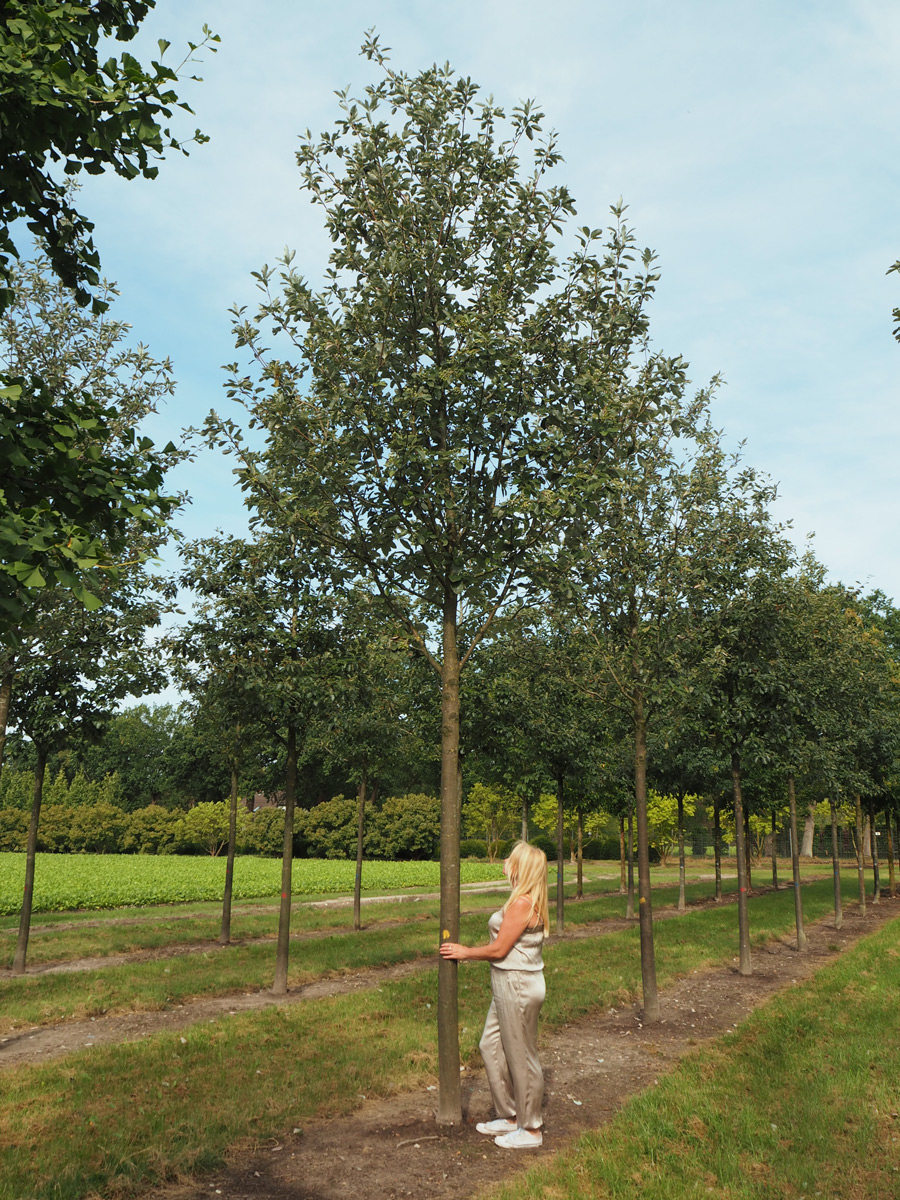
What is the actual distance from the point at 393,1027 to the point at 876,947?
42.7ft

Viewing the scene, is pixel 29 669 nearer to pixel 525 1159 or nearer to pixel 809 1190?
pixel 525 1159

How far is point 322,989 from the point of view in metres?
12.4

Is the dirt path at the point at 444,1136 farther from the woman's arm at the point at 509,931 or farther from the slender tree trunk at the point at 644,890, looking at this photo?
the woman's arm at the point at 509,931

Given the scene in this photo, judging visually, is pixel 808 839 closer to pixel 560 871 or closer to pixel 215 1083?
pixel 560 871

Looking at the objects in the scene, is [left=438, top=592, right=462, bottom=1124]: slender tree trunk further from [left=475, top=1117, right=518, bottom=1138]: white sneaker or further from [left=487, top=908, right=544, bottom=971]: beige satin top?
[left=487, top=908, right=544, bottom=971]: beige satin top

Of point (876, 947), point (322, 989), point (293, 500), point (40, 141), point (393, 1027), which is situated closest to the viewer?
point (40, 141)

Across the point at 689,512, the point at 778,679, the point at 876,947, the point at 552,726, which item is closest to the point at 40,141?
the point at 689,512

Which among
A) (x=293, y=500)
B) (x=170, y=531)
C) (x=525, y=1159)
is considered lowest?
(x=525, y=1159)

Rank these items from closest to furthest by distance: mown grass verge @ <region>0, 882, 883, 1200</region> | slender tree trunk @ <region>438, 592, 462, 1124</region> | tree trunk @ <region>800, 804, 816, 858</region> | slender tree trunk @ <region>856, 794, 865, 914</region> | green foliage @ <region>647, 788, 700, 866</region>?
mown grass verge @ <region>0, 882, 883, 1200</region> < slender tree trunk @ <region>438, 592, 462, 1124</region> < slender tree trunk @ <region>856, 794, 865, 914</region> < green foliage @ <region>647, 788, 700, 866</region> < tree trunk @ <region>800, 804, 816, 858</region>

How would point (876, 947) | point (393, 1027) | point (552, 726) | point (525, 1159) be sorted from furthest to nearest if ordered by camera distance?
point (552, 726) → point (876, 947) → point (393, 1027) → point (525, 1159)

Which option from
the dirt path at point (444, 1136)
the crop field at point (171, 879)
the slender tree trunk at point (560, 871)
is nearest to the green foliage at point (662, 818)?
the crop field at point (171, 879)

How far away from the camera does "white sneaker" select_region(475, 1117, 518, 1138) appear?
20.8ft

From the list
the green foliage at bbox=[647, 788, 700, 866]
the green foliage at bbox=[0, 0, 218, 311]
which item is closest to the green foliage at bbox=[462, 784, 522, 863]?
the green foliage at bbox=[647, 788, 700, 866]

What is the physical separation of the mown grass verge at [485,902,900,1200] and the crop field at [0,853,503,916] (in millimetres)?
20235
